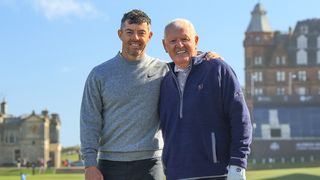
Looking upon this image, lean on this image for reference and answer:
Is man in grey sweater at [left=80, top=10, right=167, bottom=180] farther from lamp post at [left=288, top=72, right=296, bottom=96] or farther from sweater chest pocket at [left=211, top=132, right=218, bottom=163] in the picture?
lamp post at [left=288, top=72, right=296, bottom=96]

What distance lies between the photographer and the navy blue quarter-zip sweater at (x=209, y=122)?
21.4 feet

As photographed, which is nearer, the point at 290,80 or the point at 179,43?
the point at 179,43

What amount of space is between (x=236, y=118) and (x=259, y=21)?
382 ft

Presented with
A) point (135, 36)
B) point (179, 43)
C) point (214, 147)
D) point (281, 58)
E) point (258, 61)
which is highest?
point (281, 58)

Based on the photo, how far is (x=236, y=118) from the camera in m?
6.48

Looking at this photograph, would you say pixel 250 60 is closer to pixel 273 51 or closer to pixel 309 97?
pixel 273 51

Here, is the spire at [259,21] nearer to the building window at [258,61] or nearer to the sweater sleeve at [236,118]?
the building window at [258,61]

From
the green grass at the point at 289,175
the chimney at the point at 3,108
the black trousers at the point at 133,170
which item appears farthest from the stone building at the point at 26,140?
the black trousers at the point at 133,170

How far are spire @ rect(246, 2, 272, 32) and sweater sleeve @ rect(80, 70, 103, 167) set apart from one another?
11375 centimetres

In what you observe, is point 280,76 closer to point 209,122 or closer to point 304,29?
point 304,29

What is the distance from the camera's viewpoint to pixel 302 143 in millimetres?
99312

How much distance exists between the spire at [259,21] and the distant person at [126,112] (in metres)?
114

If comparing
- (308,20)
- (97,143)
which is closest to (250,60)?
(308,20)

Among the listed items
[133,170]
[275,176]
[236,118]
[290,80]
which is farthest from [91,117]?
[290,80]
